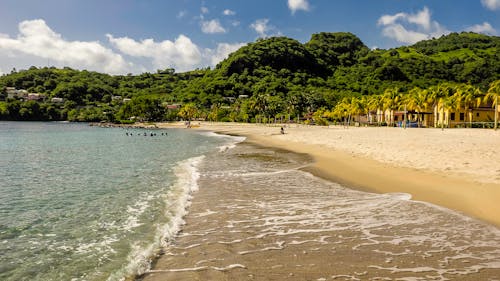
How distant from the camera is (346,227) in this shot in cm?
959

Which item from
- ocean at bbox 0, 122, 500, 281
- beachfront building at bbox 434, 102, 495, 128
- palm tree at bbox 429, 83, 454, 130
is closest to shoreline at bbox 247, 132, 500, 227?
ocean at bbox 0, 122, 500, 281

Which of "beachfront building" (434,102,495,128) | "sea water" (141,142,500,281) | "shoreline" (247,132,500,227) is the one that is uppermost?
"beachfront building" (434,102,495,128)

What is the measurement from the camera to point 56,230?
9977mm

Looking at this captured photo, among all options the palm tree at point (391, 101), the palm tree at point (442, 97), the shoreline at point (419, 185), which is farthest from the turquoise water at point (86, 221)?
the palm tree at point (391, 101)

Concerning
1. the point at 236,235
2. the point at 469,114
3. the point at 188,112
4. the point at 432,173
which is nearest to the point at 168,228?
the point at 236,235

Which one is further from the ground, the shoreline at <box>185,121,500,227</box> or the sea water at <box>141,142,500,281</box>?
the shoreline at <box>185,121,500,227</box>

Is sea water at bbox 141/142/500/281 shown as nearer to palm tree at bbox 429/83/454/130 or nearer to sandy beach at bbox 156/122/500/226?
sandy beach at bbox 156/122/500/226

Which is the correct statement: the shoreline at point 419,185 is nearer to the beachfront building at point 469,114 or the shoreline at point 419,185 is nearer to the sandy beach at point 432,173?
Result: the sandy beach at point 432,173

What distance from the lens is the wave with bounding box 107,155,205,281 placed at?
7.14 metres

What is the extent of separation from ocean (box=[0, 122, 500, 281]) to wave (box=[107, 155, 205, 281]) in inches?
1.6

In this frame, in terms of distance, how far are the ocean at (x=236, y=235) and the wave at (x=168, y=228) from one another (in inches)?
1.6

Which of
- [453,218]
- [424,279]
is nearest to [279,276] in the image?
[424,279]

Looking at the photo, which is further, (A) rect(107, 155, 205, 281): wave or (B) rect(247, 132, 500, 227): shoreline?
(B) rect(247, 132, 500, 227): shoreline

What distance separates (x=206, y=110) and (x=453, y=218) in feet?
497
